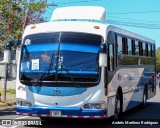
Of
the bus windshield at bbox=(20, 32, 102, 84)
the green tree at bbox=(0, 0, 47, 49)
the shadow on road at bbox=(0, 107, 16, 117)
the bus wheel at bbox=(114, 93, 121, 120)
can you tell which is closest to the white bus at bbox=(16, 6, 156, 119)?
the bus windshield at bbox=(20, 32, 102, 84)

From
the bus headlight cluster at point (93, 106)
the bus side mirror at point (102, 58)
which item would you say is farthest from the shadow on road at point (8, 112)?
the bus side mirror at point (102, 58)

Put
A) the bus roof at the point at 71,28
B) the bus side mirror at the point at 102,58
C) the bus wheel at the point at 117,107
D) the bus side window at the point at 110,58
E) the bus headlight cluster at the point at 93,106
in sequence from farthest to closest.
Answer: the bus wheel at the point at 117,107 < the bus side window at the point at 110,58 < the bus roof at the point at 71,28 < the bus headlight cluster at the point at 93,106 < the bus side mirror at the point at 102,58

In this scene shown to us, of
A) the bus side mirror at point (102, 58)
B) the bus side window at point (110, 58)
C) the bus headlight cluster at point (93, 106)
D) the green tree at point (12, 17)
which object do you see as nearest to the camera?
the bus side mirror at point (102, 58)

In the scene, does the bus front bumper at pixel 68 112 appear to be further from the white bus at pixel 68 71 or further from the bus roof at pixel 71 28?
the bus roof at pixel 71 28

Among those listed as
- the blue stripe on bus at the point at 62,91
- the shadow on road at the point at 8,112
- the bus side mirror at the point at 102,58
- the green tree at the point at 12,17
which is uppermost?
the green tree at the point at 12,17

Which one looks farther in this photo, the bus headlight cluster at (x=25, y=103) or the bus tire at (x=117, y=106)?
the bus tire at (x=117, y=106)

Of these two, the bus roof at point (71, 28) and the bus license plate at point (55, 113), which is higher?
the bus roof at point (71, 28)

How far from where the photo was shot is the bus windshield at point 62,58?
11.2 m

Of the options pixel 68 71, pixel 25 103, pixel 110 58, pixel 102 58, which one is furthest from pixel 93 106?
pixel 25 103

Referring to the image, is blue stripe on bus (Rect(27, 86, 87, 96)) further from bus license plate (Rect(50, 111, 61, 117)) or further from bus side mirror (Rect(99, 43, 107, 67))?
bus side mirror (Rect(99, 43, 107, 67))

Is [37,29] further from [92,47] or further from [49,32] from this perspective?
[92,47]

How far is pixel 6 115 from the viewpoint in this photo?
15.2 meters

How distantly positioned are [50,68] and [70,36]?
1.05 meters

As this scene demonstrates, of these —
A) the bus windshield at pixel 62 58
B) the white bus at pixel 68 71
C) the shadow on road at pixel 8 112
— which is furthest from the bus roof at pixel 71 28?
the shadow on road at pixel 8 112
